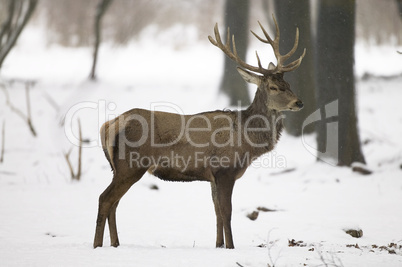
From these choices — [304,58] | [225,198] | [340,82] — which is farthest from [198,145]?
[304,58]

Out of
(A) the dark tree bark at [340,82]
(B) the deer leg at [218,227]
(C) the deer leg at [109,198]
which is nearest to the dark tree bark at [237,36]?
(A) the dark tree bark at [340,82]

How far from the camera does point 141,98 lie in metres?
17.5

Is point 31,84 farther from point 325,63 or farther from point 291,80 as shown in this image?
point 325,63

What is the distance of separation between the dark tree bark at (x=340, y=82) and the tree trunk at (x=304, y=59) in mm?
1082

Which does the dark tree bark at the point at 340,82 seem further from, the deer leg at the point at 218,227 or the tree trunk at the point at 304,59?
the deer leg at the point at 218,227

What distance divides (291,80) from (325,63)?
1368 mm

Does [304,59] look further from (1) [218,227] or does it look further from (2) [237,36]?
(1) [218,227]

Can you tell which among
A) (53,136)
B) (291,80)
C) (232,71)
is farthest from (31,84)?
(291,80)

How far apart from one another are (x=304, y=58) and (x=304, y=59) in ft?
0.19

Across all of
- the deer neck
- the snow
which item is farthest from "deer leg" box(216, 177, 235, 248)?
the deer neck

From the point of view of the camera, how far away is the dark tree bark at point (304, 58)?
1129 centimetres

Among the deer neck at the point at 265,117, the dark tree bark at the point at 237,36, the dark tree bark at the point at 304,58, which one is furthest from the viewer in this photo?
the dark tree bark at the point at 237,36

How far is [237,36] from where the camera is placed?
14.5m

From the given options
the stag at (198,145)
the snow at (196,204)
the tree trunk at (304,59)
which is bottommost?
the snow at (196,204)
